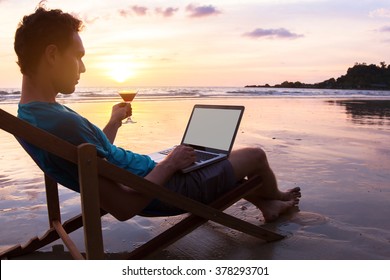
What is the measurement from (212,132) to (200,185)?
0.65 meters

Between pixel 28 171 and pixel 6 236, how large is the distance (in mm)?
2174

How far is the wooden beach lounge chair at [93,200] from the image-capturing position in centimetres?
181

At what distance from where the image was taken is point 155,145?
284 inches

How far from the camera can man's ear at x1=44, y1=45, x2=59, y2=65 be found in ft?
7.42

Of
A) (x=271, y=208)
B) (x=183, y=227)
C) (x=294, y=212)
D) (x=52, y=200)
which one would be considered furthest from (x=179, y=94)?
(x=183, y=227)

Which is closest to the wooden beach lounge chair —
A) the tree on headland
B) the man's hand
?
the man's hand

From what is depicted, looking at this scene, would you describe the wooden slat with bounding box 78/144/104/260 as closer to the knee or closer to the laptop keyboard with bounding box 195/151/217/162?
the laptop keyboard with bounding box 195/151/217/162

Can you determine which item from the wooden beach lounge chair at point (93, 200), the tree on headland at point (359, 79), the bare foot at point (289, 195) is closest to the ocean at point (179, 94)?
the wooden beach lounge chair at point (93, 200)

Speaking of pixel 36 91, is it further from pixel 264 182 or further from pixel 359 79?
pixel 359 79

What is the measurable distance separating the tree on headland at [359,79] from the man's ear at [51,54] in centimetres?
5568

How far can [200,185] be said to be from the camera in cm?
275

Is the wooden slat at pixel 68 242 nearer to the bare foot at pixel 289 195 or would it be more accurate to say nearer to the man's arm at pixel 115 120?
the man's arm at pixel 115 120
